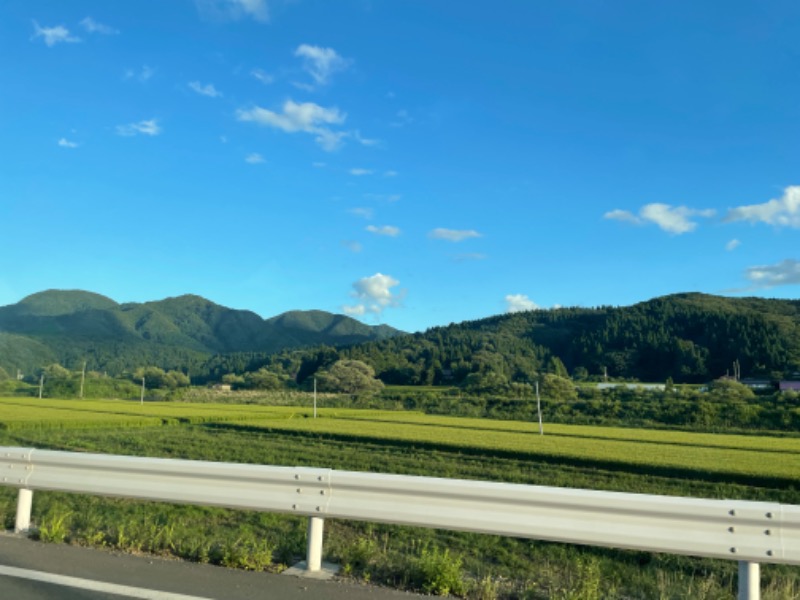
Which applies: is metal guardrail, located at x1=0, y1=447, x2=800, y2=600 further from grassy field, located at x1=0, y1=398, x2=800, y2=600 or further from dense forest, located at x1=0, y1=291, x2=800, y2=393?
dense forest, located at x1=0, y1=291, x2=800, y2=393

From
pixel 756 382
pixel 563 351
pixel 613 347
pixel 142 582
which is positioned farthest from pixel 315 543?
pixel 563 351

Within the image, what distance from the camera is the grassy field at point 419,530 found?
4.25m

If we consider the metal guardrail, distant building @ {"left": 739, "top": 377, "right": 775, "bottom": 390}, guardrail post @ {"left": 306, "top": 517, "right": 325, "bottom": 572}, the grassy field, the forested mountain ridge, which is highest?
the forested mountain ridge

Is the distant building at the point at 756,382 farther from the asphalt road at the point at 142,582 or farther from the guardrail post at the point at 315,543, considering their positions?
the asphalt road at the point at 142,582

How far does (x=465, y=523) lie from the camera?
3.84m

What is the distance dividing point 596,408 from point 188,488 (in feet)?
165

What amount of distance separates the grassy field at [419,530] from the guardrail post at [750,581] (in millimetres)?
420

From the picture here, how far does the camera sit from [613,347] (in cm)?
9181

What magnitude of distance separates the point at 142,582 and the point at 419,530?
197 inches

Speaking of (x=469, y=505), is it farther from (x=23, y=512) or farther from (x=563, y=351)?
(x=563, y=351)

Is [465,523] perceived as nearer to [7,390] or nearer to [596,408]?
[596,408]

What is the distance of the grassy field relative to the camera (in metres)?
4.25

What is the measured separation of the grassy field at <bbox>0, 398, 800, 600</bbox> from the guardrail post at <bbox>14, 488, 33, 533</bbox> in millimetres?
129

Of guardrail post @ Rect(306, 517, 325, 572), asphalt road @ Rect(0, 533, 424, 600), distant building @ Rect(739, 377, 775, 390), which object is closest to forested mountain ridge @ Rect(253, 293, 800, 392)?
distant building @ Rect(739, 377, 775, 390)
